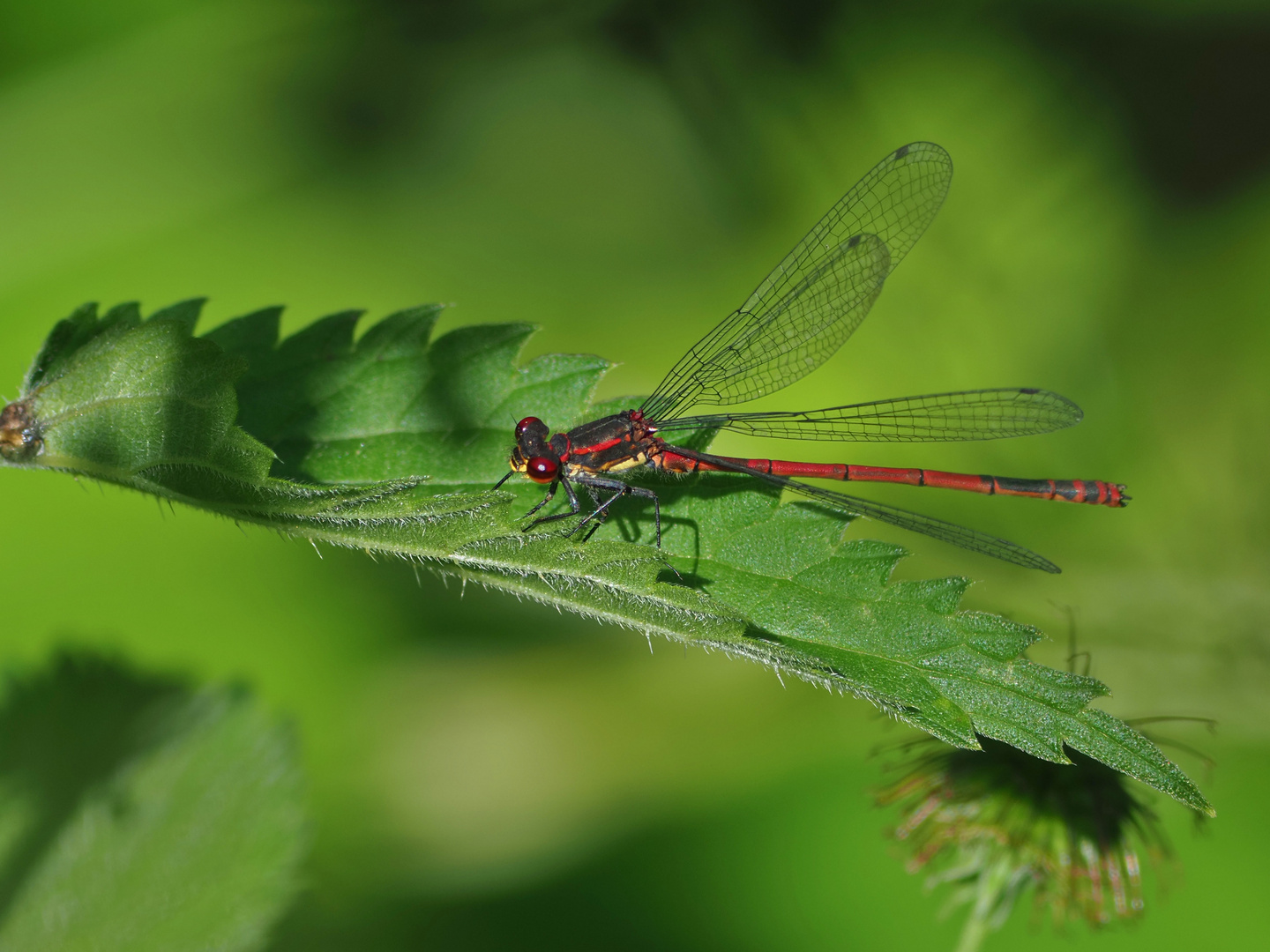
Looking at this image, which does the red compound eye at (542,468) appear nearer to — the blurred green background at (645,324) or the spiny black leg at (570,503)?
the spiny black leg at (570,503)

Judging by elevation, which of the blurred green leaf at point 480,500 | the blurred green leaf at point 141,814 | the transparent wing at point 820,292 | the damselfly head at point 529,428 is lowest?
the blurred green leaf at point 141,814

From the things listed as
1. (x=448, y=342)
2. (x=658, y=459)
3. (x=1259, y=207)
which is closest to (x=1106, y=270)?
(x=1259, y=207)

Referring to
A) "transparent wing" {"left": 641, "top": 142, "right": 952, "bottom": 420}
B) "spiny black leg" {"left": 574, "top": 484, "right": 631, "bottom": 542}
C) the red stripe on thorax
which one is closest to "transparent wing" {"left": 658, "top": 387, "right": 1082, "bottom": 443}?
"transparent wing" {"left": 641, "top": 142, "right": 952, "bottom": 420}

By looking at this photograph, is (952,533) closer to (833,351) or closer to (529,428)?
(833,351)

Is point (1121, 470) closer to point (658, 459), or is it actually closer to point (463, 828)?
point (658, 459)

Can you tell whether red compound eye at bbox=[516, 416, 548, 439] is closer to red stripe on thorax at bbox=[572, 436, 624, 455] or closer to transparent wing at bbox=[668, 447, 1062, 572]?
red stripe on thorax at bbox=[572, 436, 624, 455]

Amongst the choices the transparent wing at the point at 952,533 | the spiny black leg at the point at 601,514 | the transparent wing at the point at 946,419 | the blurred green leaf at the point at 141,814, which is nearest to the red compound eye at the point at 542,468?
the spiny black leg at the point at 601,514
